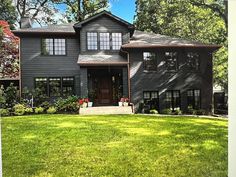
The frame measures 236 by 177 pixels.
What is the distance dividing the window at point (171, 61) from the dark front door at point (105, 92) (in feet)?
3.27

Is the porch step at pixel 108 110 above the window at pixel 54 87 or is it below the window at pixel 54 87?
below

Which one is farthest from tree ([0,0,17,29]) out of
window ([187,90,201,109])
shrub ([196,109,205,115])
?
shrub ([196,109,205,115])

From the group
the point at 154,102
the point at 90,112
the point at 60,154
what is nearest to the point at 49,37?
the point at 90,112

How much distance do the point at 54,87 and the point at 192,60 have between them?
7.67 ft

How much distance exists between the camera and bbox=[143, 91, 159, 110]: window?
399 centimetres

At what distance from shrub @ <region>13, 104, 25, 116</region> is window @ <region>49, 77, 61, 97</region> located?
0.63 meters

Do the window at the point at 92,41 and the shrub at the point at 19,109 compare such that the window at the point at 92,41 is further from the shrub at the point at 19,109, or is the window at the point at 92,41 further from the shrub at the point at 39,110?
the shrub at the point at 19,109

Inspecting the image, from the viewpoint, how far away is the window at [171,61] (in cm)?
394

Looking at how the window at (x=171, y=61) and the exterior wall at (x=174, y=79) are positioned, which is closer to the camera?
the exterior wall at (x=174, y=79)

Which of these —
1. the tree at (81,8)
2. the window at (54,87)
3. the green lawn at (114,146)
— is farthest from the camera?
the window at (54,87)

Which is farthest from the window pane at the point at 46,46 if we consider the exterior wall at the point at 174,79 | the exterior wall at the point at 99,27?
the exterior wall at the point at 174,79

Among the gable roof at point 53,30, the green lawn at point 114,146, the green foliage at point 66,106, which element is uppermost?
the gable roof at point 53,30

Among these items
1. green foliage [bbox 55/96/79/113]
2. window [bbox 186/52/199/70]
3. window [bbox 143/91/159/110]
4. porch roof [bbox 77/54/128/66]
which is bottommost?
green foliage [bbox 55/96/79/113]

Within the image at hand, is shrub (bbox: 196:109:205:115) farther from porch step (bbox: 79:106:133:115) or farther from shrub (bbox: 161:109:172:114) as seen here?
porch step (bbox: 79:106:133:115)
